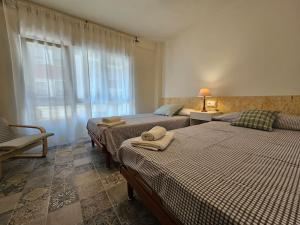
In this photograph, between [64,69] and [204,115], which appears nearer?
[204,115]

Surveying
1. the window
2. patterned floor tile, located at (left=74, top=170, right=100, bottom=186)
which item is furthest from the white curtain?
patterned floor tile, located at (left=74, top=170, right=100, bottom=186)

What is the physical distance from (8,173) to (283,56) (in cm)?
426

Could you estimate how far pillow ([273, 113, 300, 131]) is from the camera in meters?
1.68

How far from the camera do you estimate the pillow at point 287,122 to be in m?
1.68

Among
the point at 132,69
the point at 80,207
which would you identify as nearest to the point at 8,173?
the point at 80,207

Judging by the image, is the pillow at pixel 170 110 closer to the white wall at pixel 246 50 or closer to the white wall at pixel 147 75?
the white wall at pixel 246 50

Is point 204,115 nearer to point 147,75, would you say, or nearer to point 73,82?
point 147,75

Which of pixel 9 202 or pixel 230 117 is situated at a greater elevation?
pixel 230 117

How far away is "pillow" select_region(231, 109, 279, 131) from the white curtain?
2744 mm

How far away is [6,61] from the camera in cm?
241

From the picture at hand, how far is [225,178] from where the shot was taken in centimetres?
74

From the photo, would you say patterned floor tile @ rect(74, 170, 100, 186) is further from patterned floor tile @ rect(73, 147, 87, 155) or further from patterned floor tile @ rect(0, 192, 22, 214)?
patterned floor tile @ rect(73, 147, 87, 155)

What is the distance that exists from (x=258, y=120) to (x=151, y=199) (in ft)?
5.69

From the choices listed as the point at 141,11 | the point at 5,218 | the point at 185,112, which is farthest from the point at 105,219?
the point at 141,11
